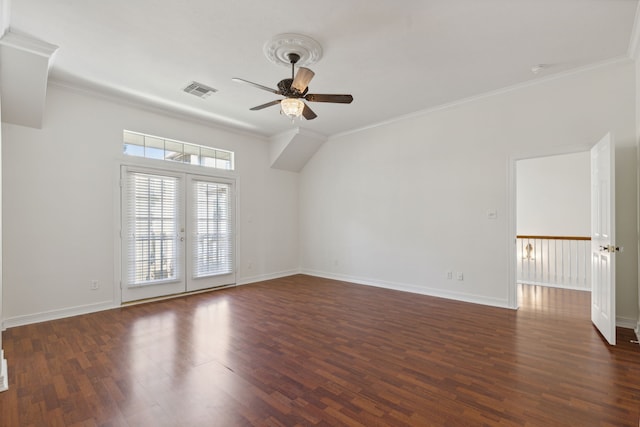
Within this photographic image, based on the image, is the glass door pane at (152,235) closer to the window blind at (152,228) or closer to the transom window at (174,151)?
the window blind at (152,228)

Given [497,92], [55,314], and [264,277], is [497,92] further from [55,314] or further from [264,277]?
[55,314]

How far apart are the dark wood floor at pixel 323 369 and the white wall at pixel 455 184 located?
2.78 ft

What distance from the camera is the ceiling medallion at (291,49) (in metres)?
2.94

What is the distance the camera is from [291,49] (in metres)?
3.08

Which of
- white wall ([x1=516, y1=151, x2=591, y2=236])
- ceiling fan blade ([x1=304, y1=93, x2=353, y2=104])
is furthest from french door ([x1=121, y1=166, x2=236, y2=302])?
white wall ([x1=516, y1=151, x2=591, y2=236])

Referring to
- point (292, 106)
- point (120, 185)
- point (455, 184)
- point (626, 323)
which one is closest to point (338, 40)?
point (292, 106)

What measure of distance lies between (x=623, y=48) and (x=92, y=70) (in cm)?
611

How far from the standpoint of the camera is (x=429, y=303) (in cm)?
448

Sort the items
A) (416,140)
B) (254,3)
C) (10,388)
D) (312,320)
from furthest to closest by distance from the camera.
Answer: (416,140), (312,320), (254,3), (10,388)

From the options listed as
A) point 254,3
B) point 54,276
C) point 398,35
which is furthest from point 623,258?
point 54,276

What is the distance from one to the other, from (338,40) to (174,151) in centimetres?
353

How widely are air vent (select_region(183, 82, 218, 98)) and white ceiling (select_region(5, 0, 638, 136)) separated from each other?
105 mm

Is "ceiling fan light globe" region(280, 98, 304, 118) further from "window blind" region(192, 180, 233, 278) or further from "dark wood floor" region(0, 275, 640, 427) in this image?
"window blind" region(192, 180, 233, 278)

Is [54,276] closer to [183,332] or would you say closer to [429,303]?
[183,332]
